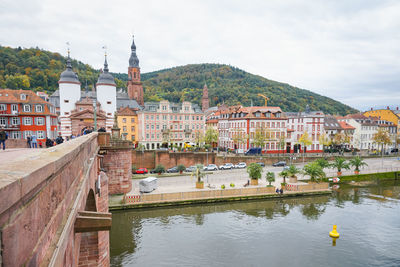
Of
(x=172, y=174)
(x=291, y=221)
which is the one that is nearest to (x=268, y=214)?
(x=291, y=221)

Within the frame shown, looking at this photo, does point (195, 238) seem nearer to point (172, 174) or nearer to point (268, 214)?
point (268, 214)

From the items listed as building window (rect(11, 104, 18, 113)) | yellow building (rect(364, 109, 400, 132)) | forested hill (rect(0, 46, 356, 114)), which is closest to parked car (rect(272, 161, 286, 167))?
forested hill (rect(0, 46, 356, 114))

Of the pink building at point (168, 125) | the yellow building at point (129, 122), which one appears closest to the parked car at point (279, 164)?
the pink building at point (168, 125)

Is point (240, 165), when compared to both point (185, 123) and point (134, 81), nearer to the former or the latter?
point (185, 123)

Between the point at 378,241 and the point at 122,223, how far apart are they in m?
21.0

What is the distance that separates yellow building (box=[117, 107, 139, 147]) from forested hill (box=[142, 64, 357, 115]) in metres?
45.0

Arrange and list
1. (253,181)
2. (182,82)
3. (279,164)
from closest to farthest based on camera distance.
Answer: (253,181) → (279,164) → (182,82)

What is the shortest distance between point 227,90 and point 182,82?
125ft

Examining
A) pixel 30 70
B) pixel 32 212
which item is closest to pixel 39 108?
pixel 32 212

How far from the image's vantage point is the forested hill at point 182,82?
82.1 meters

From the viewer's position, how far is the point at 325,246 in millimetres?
18938

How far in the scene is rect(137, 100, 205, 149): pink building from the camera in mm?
53781

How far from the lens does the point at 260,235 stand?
20.6 meters

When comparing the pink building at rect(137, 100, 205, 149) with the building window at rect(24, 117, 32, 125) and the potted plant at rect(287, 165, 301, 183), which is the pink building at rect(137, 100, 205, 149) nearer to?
the potted plant at rect(287, 165, 301, 183)
